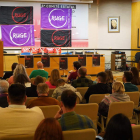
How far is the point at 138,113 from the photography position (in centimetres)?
380

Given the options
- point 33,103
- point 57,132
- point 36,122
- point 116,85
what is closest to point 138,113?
point 116,85

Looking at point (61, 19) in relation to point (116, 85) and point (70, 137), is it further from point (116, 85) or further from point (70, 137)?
point (70, 137)

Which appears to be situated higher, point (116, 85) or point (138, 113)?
point (116, 85)

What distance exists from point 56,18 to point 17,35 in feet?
7.03

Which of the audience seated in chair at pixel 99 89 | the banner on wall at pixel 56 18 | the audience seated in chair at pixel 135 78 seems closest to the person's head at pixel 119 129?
the audience seated in chair at pixel 99 89

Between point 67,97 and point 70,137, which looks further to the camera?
point 67,97

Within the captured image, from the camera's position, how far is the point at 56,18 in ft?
41.8

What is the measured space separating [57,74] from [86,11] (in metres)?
8.51

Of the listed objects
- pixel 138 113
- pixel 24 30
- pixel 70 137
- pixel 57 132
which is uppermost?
pixel 24 30

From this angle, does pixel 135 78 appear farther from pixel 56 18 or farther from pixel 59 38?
pixel 56 18

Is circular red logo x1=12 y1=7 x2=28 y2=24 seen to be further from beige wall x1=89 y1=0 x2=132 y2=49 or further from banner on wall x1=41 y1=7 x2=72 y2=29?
beige wall x1=89 y1=0 x2=132 y2=49

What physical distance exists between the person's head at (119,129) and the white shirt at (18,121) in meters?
0.92

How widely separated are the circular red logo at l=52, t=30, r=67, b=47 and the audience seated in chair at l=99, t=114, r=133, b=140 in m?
11.4

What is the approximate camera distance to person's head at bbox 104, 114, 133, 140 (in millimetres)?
1585
